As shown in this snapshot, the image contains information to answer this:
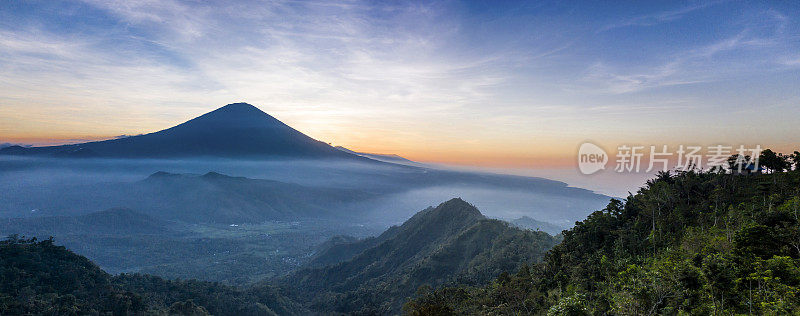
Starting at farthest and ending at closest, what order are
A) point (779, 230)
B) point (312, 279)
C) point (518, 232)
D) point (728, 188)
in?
point (312, 279)
point (518, 232)
point (728, 188)
point (779, 230)

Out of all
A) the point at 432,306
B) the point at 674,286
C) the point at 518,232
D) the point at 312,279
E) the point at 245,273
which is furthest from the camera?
the point at 245,273

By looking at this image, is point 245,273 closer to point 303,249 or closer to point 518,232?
point 303,249

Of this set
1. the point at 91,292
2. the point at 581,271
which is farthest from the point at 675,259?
the point at 91,292

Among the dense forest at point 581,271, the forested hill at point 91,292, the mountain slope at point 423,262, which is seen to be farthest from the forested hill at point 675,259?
the forested hill at point 91,292

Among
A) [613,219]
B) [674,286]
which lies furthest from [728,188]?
[674,286]

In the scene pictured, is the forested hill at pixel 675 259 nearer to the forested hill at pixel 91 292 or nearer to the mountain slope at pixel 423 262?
the mountain slope at pixel 423 262

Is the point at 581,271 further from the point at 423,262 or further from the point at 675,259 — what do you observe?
the point at 423,262
